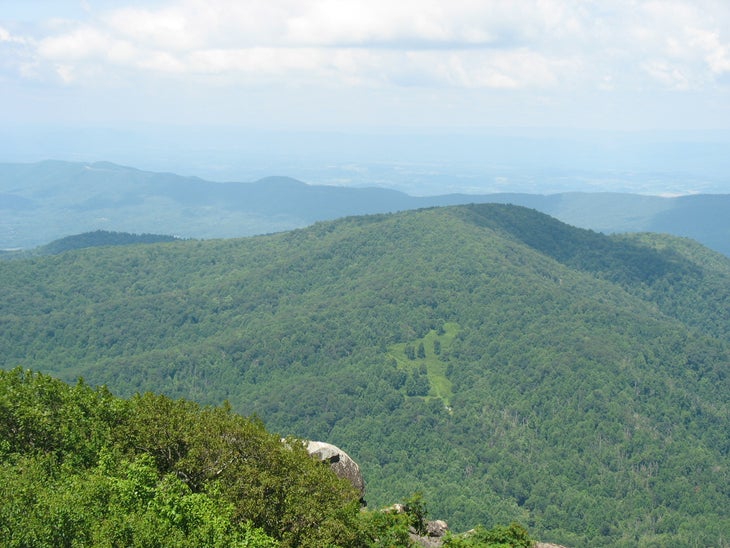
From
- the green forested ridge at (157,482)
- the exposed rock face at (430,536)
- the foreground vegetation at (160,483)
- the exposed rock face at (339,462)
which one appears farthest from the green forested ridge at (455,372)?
the green forested ridge at (157,482)

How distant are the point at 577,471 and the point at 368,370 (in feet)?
167

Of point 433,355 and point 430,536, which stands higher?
point 430,536

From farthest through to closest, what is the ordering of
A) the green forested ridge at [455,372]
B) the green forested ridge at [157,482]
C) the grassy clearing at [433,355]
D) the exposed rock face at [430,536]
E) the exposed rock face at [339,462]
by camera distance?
the grassy clearing at [433,355] < the green forested ridge at [455,372] < the exposed rock face at [339,462] < the exposed rock face at [430,536] < the green forested ridge at [157,482]

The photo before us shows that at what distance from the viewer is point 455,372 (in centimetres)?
15600

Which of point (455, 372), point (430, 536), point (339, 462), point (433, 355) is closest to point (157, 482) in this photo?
point (339, 462)

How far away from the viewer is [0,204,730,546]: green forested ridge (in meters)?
115

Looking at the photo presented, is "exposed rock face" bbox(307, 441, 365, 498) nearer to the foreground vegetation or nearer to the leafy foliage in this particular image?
the foreground vegetation

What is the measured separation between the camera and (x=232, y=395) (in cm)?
14738

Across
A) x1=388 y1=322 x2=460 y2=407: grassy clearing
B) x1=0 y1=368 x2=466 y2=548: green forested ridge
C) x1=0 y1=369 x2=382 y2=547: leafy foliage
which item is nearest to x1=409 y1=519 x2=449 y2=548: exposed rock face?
x1=0 y1=368 x2=466 y2=548: green forested ridge

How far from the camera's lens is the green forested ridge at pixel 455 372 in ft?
379

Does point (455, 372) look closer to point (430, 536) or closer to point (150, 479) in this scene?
point (430, 536)

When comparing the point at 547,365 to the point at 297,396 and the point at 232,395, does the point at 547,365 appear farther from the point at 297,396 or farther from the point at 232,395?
the point at 232,395

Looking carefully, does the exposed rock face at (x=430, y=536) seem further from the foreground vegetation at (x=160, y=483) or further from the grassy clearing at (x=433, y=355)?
the grassy clearing at (x=433, y=355)

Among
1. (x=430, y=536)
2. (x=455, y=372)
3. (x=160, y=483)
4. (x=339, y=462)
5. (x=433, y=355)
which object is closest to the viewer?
(x=160, y=483)
